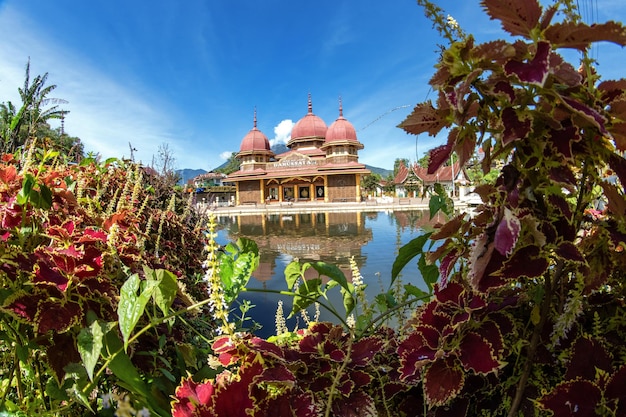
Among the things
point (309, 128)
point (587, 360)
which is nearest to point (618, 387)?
point (587, 360)

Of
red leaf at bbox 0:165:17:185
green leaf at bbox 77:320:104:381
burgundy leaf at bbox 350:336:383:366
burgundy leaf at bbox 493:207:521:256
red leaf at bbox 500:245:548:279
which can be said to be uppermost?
red leaf at bbox 0:165:17:185

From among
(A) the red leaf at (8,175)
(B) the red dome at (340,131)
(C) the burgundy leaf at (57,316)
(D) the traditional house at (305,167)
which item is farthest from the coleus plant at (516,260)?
(B) the red dome at (340,131)

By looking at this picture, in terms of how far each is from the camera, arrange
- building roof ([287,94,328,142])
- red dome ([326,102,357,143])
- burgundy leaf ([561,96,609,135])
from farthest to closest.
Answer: building roof ([287,94,328,142]), red dome ([326,102,357,143]), burgundy leaf ([561,96,609,135])

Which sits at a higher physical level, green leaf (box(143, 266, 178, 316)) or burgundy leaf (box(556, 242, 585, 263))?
burgundy leaf (box(556, 242, 585, 263))

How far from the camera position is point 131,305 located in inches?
19.3

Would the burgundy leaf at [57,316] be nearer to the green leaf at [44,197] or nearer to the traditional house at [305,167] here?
the green leaf at [44,197]

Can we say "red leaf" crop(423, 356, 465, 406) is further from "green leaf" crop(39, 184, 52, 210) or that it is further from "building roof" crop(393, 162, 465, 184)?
"green leaf" crop(39, 184, 52, 210)

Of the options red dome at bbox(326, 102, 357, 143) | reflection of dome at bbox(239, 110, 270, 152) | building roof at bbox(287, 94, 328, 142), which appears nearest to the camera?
red dome at bbox(326, 102, 357, 143)

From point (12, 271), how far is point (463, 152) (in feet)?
2.48

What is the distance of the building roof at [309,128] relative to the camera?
32438 mm

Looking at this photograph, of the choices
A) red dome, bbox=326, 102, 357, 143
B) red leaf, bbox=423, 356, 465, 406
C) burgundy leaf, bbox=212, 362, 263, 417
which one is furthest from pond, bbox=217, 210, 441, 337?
red dome, bbox=326, 102, 357, 143

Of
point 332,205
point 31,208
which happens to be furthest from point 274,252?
point 332,205

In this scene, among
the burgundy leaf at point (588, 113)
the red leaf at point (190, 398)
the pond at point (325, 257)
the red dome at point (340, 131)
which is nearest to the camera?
the burgundy leaf at point (588, 113)

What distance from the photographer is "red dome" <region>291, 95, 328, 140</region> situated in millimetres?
32441
